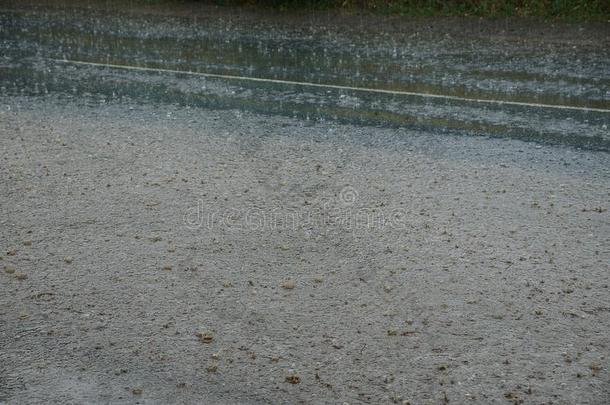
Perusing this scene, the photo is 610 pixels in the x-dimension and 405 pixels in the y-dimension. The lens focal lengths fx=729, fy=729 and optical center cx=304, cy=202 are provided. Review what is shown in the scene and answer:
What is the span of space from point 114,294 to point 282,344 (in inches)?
52.4

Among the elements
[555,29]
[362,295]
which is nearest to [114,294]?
[362,295]

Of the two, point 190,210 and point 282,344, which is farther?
point 190,210

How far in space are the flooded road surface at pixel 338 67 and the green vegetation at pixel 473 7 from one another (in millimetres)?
501

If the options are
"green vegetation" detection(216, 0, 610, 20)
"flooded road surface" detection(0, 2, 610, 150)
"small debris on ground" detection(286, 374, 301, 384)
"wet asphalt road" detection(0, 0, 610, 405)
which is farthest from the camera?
"green vegetation" detection(216, 0, 610, 20)

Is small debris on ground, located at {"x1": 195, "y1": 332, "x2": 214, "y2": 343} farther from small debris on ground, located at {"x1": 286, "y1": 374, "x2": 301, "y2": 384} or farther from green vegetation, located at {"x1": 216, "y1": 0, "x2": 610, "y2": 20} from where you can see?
green vegetation, located at {"x1": 216, "y1": 0, "x2": 610, "y2": 20}

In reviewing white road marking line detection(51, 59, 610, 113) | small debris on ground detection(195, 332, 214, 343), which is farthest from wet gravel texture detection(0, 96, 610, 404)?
white road marking line detection(51, 59, 610, 113)

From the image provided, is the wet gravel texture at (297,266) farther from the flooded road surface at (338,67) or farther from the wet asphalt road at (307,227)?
the flooded road surface at (338,67)

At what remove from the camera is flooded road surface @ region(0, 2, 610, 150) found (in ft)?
28.6

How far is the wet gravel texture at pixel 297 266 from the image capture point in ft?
13.7

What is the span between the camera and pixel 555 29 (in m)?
12.2

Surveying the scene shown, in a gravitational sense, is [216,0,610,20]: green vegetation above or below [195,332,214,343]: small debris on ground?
above

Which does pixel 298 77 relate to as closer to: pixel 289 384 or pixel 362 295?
pixel 362 295

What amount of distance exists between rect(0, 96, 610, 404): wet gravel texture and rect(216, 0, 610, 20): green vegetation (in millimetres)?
5985

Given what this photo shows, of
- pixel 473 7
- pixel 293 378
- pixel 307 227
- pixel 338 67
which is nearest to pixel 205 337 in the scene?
pixel 293 378
